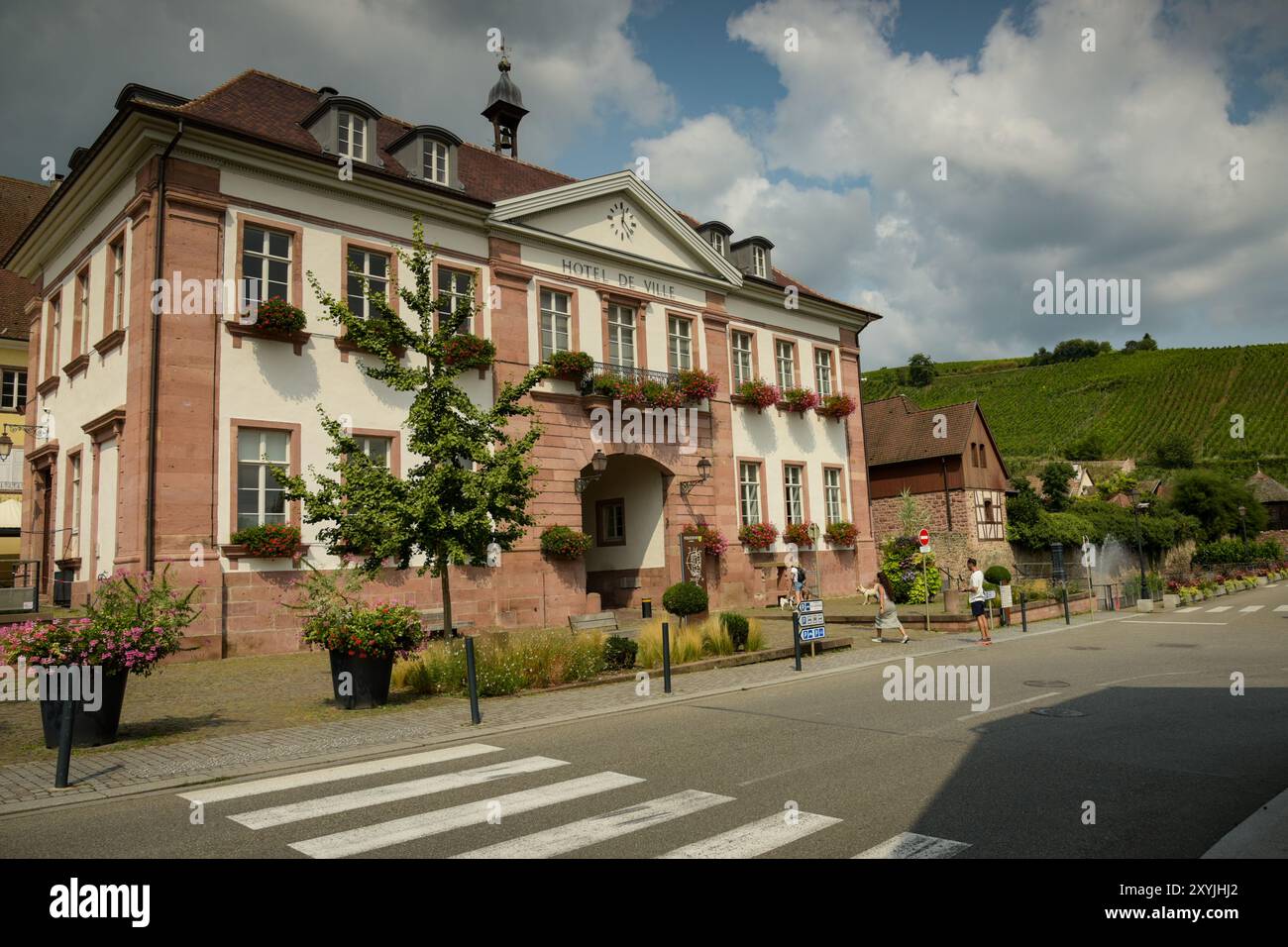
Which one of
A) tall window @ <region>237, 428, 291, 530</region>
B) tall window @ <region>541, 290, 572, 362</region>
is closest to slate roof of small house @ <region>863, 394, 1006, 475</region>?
tall window @ <region>541, 290, 572, 362</region>

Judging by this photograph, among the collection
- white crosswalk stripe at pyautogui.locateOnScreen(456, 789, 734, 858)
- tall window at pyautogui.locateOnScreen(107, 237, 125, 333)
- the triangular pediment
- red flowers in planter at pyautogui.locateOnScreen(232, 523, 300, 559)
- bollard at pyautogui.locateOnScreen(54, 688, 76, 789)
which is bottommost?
white crosswalk stripe at pyautogui.locateOnScreen(456, 789, 734, 858)

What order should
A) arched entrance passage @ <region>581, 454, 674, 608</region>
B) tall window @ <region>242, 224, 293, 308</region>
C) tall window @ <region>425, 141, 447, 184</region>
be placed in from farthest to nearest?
1. arched entrance passage @ <region>581, 454, 674, 608</region>
2. tall window @ <region>425, 141, 447, 184</region>
3. tall window @ <region>242, 224, 293, 308</region>

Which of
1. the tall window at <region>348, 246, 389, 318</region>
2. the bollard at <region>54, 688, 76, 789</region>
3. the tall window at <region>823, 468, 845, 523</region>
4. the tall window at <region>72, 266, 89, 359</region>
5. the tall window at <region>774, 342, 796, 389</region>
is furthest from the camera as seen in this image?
the tall window at <region>823, 468, 845, 523</region>

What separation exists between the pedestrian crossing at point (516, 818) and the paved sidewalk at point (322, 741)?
71cm

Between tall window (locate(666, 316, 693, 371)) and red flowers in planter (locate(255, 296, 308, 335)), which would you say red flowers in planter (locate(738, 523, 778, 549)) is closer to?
tall window (locate(666, 316, 693, 371))

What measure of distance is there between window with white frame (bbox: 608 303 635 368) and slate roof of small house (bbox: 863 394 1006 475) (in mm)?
17476

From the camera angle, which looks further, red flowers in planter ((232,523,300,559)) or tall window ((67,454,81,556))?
tall window ((67,454,81,556))

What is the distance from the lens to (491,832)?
18.4ft

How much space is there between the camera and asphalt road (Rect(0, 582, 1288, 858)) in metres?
5.31

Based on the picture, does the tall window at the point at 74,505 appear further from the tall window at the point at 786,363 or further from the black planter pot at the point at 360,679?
the tall window at the point at 786,363

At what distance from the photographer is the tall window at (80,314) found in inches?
788

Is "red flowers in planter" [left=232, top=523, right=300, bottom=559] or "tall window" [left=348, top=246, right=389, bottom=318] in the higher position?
"tall window" [left=348, top=246, right=389, bottom=318]
